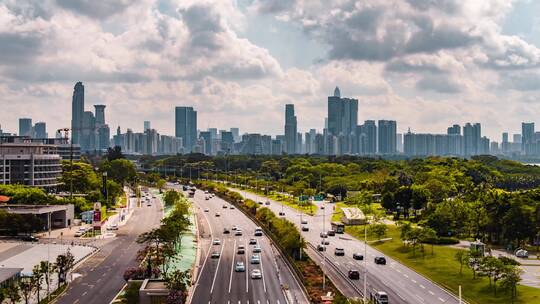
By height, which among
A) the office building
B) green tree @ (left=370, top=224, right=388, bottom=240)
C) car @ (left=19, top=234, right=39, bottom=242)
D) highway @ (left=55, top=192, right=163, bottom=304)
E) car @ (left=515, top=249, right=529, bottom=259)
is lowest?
highway @ (left=55, top=192, right=163, bottom=304)

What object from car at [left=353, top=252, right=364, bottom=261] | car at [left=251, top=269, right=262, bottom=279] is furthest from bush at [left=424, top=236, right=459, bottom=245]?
car at [left=251, top=269, right=262, bottom=279]

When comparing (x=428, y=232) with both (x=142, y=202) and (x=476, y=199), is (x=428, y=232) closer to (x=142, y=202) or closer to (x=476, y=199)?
(x=476, y=199)

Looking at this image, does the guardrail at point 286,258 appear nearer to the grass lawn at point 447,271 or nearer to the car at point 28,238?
the grass lawn at point 447,271

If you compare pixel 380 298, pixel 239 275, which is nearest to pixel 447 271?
pixel 380 298

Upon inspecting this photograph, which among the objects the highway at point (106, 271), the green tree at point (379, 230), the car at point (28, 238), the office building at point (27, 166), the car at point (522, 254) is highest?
the office building at point (27, 166)

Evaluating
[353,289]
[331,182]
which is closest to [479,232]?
[353,289]

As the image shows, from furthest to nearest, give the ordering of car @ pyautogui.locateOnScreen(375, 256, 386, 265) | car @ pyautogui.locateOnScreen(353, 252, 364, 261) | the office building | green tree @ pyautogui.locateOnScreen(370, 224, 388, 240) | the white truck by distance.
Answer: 1. the office building
2. green tree @ pyautogui.locateOnScreen(370, 224, 388, 240)
3. car @ pyautogui.locateOnScreen(353, 252, 364, 261)
4. car @ pyautogui.locateOnScreen(375, 256, 386, 265)
5. the white truck

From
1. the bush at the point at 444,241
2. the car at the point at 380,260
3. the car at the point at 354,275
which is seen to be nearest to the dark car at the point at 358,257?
the car at the point at 380,260

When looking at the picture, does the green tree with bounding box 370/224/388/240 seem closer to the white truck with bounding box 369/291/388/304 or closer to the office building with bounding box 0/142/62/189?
the white truck with bounding box 369/291/388/304
